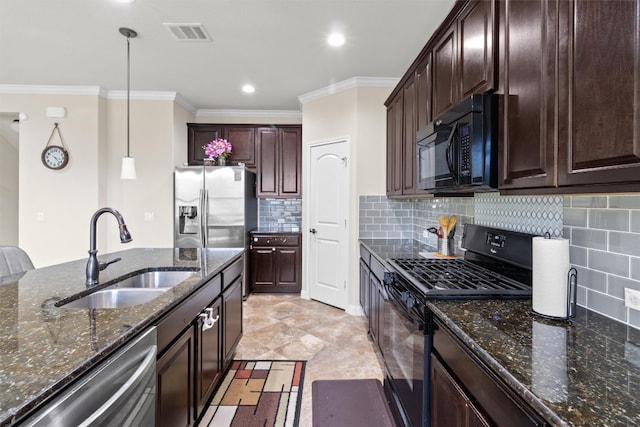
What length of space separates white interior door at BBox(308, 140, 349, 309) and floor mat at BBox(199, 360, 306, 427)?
1.45 meters

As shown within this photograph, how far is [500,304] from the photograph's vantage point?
134 centimetres

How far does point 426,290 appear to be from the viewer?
1.46 meters

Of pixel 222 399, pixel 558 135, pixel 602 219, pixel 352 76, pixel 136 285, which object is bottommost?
pixel 222 399

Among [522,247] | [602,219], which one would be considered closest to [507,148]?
[602,219]

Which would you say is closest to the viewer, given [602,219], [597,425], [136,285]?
[597,425]

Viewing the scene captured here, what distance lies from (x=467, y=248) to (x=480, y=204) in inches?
12.9

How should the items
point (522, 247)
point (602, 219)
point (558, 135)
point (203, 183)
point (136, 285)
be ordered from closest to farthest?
point (558, 135) → point (602, 219) → point (522, 247) → point (136, 285) → point (203, 183)

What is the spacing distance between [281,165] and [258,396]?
131 inches

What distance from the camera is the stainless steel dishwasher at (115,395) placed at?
2.44 feet

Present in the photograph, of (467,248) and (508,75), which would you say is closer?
(508,75)

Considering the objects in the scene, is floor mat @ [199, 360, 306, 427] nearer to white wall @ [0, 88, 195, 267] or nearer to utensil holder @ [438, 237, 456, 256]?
utensil holder @ [438, 237, 456, 256]

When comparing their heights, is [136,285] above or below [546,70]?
below

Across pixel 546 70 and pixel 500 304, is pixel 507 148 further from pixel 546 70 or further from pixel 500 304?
pixel 500 304

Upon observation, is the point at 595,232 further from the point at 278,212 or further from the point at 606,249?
the point at 278,212
